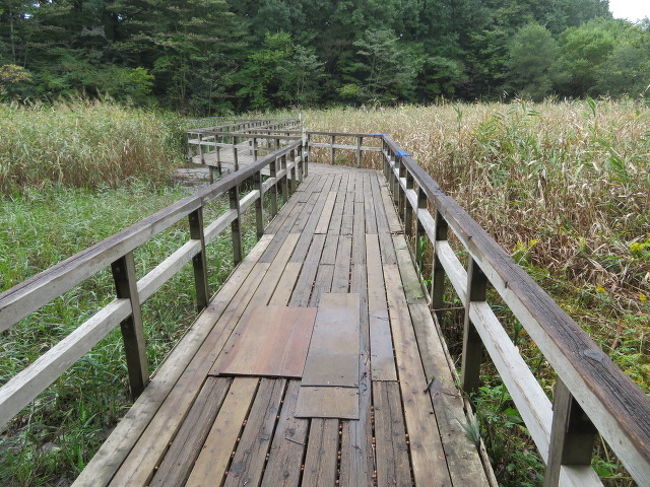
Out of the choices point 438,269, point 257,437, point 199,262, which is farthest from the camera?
point 199,262

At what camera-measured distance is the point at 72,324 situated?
378 centimetres

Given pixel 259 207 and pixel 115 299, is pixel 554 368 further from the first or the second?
pixel 259 207

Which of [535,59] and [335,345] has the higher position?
[535,59]

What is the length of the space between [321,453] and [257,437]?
0.31 metres

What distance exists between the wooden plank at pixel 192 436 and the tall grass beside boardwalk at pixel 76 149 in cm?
697

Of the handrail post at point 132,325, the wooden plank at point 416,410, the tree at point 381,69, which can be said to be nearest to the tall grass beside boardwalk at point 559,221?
the wooden plank at point 416,410

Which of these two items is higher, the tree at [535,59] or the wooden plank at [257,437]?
the tree at [535,59]

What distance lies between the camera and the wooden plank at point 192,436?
1870mm

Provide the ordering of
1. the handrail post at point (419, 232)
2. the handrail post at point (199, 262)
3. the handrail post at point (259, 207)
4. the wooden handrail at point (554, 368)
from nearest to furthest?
the wooden handrail at point (554, 368) → the handrail post at point (199, 262) → the handrail post at point (419, 232) → the handrail post at point (259, 207)

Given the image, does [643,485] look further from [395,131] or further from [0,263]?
[395,131]

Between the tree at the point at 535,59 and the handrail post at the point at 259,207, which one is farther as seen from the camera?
the tree at the point at 535,59

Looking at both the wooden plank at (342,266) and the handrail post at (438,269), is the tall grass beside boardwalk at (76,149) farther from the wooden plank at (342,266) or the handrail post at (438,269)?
the handrail post at (438,269)

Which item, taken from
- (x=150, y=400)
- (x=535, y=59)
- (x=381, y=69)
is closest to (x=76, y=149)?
(x=150, y=400)

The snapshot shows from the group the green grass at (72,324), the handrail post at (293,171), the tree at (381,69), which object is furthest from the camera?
the tree at (381,69)
